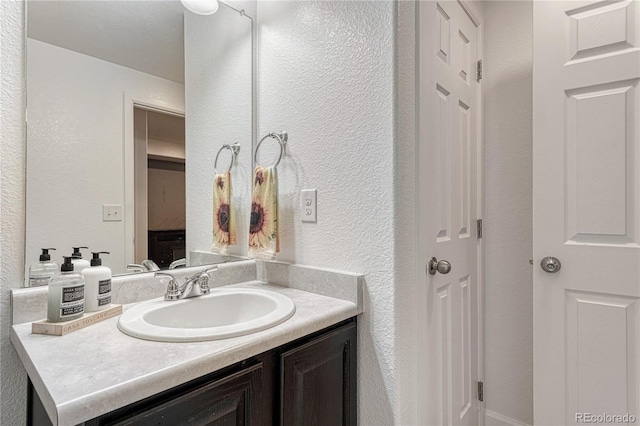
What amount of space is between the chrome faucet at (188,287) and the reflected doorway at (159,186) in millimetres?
136

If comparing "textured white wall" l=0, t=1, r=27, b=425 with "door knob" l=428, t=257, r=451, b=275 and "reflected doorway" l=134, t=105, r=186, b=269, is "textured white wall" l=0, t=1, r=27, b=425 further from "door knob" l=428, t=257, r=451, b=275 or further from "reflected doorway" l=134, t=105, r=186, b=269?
"door knob" l=428, t=257, r=451, b=275

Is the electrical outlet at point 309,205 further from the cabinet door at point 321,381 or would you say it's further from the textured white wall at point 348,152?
the cabinet door at point 321,381

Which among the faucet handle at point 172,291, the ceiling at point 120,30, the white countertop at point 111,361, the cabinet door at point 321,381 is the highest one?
the ceiling at point 120,30

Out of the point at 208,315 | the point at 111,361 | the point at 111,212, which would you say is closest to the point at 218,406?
the point at 111,361

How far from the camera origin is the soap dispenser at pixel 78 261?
987 mm

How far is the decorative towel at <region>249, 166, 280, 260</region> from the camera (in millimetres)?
1275

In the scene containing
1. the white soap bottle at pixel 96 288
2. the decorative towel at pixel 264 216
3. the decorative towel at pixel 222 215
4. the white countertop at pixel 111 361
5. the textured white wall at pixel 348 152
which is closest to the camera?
the white countertop at pixel 111 361

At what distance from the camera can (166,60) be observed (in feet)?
4.20

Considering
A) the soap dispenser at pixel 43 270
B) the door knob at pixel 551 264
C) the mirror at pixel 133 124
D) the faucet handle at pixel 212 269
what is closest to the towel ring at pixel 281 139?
the mirror at pixel 133 124

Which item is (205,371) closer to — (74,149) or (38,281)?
(38,281)

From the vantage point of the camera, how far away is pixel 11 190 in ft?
2.91

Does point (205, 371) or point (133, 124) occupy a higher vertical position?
point (133, 124)

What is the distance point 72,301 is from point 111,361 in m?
0.28

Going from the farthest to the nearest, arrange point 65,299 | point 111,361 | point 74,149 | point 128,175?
1. point 128,175
2. point 74,149
3. point 65,299
4. point 111,361
